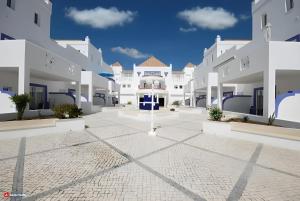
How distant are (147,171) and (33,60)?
10990 millimetres

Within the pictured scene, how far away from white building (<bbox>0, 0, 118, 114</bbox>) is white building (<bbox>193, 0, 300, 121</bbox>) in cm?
1477

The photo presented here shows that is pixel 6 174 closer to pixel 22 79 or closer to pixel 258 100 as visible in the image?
pixel 22 79

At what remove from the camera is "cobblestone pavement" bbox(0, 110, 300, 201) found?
12.5 ft

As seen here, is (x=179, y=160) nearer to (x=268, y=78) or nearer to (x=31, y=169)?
(x=31, y=169)

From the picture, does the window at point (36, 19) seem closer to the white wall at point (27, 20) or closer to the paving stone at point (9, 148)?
the white wall at point (27, 20)

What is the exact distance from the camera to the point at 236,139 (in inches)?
356

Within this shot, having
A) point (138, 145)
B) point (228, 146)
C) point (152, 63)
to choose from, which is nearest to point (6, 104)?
point (138, 145)

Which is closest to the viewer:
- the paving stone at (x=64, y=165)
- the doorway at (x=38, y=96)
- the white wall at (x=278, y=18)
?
the paving stone at (x=64, y=165)

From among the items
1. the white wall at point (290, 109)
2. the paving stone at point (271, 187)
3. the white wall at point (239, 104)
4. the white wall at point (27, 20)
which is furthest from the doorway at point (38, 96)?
the white wall at point (239, 104)

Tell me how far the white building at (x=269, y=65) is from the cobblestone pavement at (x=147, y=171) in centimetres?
432

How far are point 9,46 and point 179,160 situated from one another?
11876 mm

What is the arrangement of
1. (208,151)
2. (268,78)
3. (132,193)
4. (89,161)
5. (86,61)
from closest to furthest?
1. (132,193)
2. (89,161)
3. (208,151)
4. (268,78)
5. (86,61)

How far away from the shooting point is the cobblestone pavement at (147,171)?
12.5 feet

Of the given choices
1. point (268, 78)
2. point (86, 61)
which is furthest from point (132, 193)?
point (86, 61)
